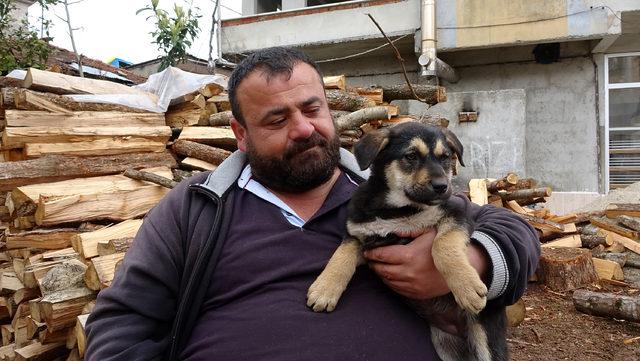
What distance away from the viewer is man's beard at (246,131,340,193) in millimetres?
2387

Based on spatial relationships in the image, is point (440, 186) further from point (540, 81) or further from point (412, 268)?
point (540, 81)

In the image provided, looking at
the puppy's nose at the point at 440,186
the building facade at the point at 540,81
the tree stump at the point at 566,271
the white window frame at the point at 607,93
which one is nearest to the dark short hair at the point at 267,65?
the puppy's nose at the point at 440,186

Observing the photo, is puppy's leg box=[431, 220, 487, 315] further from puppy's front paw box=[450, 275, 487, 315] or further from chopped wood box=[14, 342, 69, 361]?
chopped wood box=[14, 342, 69, 361]

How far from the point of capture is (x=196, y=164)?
6.06 m

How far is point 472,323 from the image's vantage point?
2.33m

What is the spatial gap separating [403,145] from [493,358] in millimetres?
1132

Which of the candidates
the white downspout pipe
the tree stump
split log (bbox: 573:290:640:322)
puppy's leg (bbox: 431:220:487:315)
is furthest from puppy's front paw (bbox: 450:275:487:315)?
the white downspout pipe

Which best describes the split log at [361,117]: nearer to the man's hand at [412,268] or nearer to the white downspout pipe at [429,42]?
the man's hand at [412,268]

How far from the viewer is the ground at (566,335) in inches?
163

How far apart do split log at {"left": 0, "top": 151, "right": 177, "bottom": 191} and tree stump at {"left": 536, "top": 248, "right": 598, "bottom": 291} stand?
15.5 ft

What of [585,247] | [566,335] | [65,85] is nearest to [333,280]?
[566,335]

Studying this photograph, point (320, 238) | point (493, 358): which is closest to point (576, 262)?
point (493, 358)

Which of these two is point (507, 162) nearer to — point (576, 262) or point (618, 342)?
point (576, 262)

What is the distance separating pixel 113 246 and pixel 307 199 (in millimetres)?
2080
